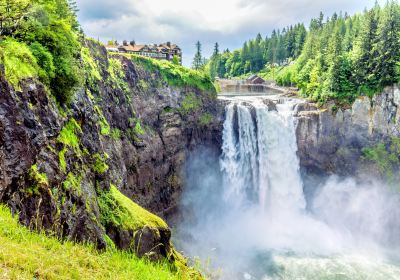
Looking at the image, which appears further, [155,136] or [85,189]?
[155,136]

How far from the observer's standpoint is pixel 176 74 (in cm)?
3812

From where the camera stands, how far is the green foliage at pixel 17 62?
9.16 m

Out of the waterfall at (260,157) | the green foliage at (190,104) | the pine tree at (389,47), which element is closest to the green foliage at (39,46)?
the green foliage at (190,104)

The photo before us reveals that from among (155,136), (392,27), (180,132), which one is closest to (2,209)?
(155,136)

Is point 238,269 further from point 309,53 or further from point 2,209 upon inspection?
point 309,53

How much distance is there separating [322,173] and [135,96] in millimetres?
25438

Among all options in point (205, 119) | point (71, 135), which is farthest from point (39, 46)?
point (205, 119)

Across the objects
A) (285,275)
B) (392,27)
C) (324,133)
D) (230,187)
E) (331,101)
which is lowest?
(285,275)

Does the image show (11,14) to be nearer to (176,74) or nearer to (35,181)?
(35,181)

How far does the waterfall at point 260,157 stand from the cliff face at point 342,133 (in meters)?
2.05

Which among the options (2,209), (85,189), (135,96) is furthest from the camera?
(135,96)

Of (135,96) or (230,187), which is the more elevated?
(135,96)

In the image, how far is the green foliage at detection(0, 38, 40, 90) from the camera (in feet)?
30.0

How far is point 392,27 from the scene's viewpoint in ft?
124
